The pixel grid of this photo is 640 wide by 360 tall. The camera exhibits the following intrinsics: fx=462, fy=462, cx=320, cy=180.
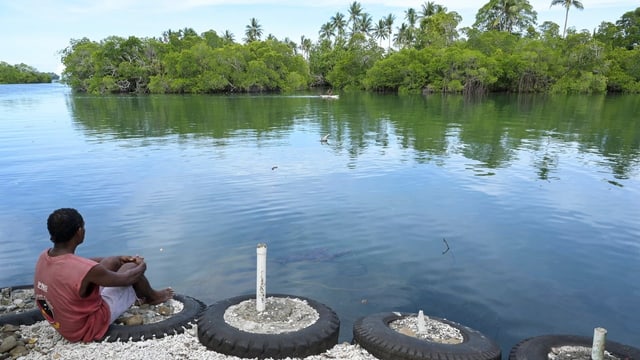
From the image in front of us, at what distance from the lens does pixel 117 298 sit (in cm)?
548

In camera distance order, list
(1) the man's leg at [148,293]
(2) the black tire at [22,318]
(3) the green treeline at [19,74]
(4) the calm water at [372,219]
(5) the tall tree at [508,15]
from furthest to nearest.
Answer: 1. (3) the green treeline at [19,74]
2. (5) the tall tree at [508,15]
3. (4) the calm water at [372,219]
4. (1) the man's leg at [148,293]
5. (2) the black tire at [22,318]

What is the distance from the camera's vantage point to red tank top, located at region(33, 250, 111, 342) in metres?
4.75

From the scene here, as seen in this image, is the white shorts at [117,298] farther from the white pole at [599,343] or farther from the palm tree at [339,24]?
the palm tree at [339,24]

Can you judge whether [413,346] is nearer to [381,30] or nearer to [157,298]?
[157,298]

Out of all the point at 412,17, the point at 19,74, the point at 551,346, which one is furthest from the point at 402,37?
the point at 19,74

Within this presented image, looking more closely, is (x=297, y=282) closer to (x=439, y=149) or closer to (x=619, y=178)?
(x=619, y=178)

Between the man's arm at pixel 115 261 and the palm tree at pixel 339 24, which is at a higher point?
the palm tree at pixel 339 24

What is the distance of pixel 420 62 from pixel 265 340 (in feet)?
259

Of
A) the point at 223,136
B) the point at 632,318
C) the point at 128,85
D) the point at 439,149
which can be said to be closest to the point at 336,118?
the point at 223,136

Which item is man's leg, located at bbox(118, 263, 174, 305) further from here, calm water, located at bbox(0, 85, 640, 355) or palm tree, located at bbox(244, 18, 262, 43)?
palm tree, located at bbox(244, 18, 262, 43)

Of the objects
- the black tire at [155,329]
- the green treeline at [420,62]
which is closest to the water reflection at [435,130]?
the black tire at [155,329]

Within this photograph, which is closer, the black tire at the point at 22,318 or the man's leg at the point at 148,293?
the black tire at the point at 22,318

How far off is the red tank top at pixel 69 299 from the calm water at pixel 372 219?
2.40 m

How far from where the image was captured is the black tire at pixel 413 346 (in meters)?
5.06
